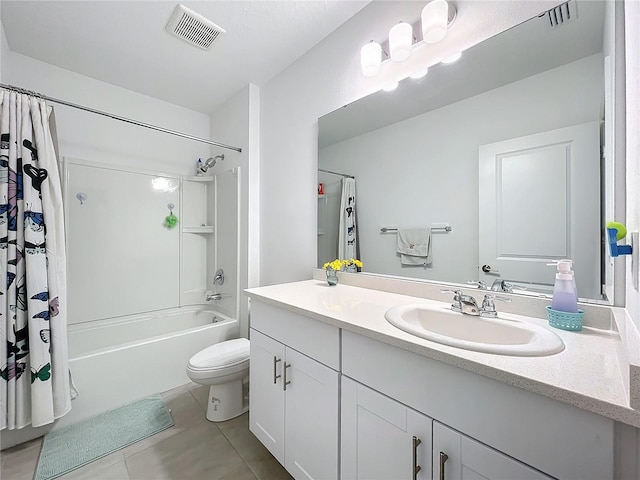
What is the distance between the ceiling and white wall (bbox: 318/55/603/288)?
2.64 ft

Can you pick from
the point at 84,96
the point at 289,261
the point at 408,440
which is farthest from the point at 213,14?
the point at 408,440

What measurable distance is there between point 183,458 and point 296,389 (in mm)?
829

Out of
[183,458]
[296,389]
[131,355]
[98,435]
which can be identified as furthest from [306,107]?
[98,435]

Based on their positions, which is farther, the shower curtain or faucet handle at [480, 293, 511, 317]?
the shower curtain

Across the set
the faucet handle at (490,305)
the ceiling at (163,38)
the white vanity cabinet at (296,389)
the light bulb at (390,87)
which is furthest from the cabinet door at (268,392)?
the ceiling at (163,38)

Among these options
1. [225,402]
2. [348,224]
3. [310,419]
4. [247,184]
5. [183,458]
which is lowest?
[183,458]

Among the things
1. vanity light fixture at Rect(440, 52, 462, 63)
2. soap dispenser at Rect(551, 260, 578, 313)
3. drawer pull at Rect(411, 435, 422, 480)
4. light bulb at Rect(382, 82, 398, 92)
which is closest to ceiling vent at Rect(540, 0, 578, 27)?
vanity light fixture at Rect(440, 52, 462, 63)

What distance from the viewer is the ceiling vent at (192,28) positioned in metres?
1.61

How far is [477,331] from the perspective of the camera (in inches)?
38.9

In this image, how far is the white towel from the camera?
1362 millimetres

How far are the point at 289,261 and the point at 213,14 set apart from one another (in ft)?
5.40

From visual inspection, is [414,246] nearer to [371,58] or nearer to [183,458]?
[371,58]

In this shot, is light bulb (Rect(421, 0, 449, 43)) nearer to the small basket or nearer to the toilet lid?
the small basket

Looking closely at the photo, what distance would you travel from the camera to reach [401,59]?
4.48 feet
